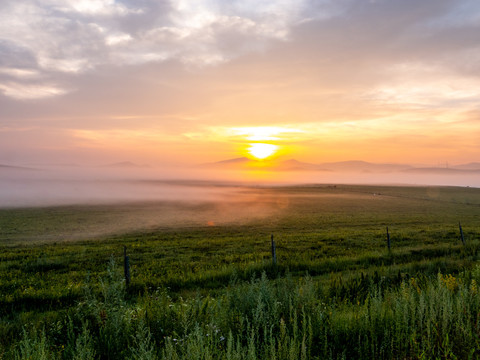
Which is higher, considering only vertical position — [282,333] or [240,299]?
[282,333]

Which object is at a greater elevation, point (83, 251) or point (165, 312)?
point (165, 312)

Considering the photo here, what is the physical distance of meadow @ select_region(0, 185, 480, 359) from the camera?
5297 mm

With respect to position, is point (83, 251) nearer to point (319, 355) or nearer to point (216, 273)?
point (216, 273)

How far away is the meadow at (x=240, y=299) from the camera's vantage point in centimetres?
530

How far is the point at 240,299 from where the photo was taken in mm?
7363

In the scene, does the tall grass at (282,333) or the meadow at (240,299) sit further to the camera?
the meadow at (240,299)

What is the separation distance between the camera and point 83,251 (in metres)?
23.7

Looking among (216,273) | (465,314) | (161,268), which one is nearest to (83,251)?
(161,268)

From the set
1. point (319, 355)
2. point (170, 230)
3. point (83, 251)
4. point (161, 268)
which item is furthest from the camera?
point (170, 230)

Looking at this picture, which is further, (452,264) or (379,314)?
(452,264)

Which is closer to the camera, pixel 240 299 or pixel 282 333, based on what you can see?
pixel 282 333

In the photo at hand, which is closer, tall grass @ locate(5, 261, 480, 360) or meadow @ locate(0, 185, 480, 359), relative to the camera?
tall grass @ locate(5, 261, 480, 360)

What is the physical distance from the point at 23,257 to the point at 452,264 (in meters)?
25.3

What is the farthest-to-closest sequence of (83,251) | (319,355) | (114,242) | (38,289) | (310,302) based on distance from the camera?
1. (114,242)
2. (83,251)
3. (38,289)
4. (310,302)
5. (319,355)
